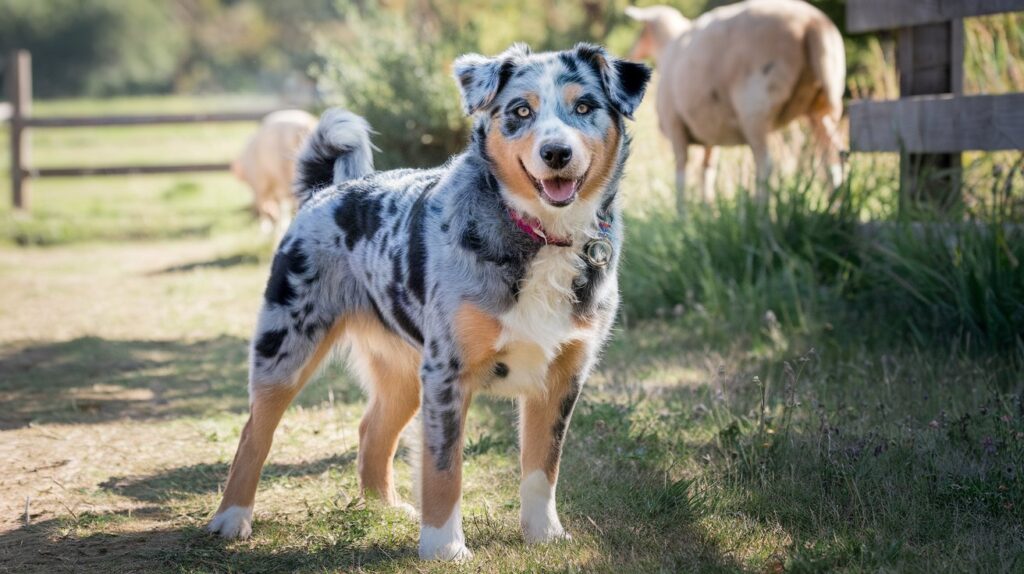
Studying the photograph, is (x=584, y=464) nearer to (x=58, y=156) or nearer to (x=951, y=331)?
(x=951, y=331)

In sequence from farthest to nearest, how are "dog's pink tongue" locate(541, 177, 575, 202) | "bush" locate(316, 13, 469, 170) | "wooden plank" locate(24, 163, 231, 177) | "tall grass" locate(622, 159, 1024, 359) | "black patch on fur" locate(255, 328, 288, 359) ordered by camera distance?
1. "wooden plank" locate(24, 163, 231, 177)
2. "bush" locate(316, 13, 469, 170)
3. "tall grass" locate(622, 159, 1024, 359)
4. "black patch on fur" locate(255, 328, 288, 359)
5. "dog's pink tongue" locate(541, 177, 575, 202)

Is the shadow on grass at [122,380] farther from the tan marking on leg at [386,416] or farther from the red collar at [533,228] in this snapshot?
the red collar at [533,228]

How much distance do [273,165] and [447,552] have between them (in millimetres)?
8912

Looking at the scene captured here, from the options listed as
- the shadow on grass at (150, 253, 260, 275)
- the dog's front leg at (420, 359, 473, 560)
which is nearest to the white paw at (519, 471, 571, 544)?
the dog's front leg at (420, 359, 473, 560)

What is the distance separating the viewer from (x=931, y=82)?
22.2 ft

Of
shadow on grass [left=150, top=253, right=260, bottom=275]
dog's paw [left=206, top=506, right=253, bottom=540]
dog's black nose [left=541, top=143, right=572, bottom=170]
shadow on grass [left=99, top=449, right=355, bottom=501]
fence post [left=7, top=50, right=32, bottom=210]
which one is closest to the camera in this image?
dog's black nose [left=541, top=143, right=572, bottom=170]

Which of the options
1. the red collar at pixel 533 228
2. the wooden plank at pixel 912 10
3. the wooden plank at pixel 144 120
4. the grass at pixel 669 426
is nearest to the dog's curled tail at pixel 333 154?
the red collar at pixel 533 228

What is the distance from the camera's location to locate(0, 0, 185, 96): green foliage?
4875 centimetres

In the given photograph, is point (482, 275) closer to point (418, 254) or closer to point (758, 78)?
point (418, 254)

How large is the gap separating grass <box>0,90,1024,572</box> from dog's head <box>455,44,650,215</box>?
1.27 meters

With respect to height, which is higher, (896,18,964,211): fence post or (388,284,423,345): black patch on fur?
(896,18,964,211): fence post

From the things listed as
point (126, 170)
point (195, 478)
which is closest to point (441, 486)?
point (195, 478)

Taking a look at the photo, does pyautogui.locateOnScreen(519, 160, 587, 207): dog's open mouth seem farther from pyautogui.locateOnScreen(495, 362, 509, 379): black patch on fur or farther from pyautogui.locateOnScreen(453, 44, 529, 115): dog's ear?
pyautogui.locateOnScreen(495, 362, 509, 379): black patch on fur

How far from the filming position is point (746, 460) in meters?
4.43
